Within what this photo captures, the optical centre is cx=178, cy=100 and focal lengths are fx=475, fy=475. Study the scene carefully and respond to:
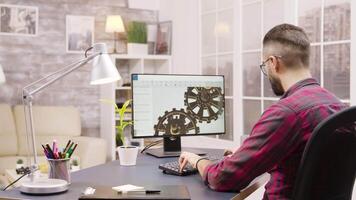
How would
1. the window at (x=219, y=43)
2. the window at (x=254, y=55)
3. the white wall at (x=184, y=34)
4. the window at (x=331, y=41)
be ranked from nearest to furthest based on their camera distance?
1. the window at (x=331, y=41)
2. the window at (x=254, y=55)
3. the window at (x=219, y=43)
4. the white wall at (x=184, y=34)

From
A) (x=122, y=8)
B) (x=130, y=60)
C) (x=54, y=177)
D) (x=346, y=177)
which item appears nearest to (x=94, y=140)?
(x=130, y=60)

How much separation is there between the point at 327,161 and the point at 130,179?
78cm

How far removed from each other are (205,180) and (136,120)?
0.71 m

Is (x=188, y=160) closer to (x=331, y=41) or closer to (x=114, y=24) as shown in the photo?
(x=331, y=41)

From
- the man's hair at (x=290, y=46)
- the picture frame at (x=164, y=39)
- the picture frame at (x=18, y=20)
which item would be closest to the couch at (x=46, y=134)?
the picture frame at (x=18, y=20)

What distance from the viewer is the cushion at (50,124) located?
15.4 ft

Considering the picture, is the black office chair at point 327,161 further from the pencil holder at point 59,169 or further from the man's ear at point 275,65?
the pencil holder at point 59,169

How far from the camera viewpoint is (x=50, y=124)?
4.82 m

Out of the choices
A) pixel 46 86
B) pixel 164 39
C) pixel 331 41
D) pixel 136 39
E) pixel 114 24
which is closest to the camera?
pixel 46 86

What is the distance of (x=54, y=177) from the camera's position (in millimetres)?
1707

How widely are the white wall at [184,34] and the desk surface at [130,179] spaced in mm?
2935

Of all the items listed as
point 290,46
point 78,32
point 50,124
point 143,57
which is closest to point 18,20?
point 78,32

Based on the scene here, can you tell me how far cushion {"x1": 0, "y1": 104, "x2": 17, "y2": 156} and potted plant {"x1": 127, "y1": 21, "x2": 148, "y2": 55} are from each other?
142 cm

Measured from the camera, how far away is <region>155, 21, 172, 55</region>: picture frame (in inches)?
208
